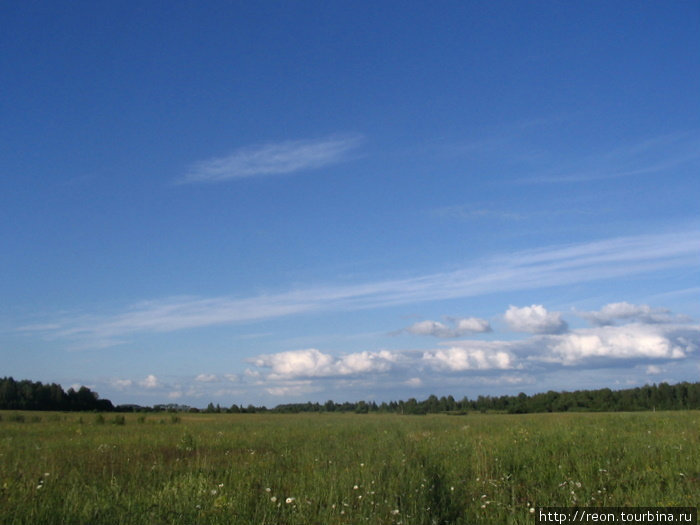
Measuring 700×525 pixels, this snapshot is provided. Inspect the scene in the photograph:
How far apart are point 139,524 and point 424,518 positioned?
367cm

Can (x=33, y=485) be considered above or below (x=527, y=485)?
above

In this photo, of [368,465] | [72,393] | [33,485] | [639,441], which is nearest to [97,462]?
[33,485]

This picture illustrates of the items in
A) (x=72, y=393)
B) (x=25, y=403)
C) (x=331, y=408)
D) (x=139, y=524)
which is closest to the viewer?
(x=139, y=524)

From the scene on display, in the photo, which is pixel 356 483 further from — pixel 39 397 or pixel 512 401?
pixel 512 401

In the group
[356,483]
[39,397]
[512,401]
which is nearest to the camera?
[356,483]

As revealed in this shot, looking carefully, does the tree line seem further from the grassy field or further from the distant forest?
the grassy field

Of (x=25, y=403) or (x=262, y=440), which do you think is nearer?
(x=262, y=440)

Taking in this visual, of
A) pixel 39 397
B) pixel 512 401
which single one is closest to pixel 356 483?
pixel 39 397

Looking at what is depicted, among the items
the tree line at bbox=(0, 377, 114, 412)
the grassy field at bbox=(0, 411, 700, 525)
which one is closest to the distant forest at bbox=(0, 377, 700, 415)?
the tree line at bbox=(0, 377, 114, 412)

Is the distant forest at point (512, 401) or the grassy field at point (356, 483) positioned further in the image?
the distant forest at point (512, 401)

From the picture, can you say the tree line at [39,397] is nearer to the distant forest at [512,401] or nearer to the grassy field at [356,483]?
the distant forest at [512,401]

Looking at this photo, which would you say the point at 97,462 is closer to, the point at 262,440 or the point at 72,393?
the point at 262,440

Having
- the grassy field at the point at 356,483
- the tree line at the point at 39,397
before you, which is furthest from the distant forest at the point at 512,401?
the grassy field at the point at 356,483

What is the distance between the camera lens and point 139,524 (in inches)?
254
